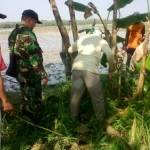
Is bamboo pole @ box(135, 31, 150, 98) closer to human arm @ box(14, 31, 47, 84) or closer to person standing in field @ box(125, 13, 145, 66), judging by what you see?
human arm @ box(14, 31, 47, 84)

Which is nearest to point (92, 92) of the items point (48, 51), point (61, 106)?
point (61, 106)

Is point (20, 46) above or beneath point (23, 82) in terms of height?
above

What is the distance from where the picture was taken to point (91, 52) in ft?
19.5

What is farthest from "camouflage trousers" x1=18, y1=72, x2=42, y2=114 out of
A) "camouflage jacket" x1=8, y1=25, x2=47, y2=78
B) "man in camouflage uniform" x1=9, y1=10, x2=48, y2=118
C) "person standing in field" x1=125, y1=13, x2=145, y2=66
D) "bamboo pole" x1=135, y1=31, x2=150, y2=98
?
"person standing in field" x1=125, y1=13, x2=145, y2=66

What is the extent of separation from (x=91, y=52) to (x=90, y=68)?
20 centimetres

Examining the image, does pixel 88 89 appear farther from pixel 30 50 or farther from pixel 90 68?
pixel 30 50

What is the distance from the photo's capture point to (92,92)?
5984 millimetres

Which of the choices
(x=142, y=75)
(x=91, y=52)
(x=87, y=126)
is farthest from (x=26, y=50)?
(x=142, y=75)

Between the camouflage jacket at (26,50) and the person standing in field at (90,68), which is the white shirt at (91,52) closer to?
the person standing in field at (90,68)

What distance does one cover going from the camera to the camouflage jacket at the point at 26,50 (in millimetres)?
6129

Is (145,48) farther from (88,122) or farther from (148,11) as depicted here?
(88,122)

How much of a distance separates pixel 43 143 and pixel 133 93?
5.14 ft

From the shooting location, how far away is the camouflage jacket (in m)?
6.13

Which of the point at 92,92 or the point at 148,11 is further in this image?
the point at 148,11
